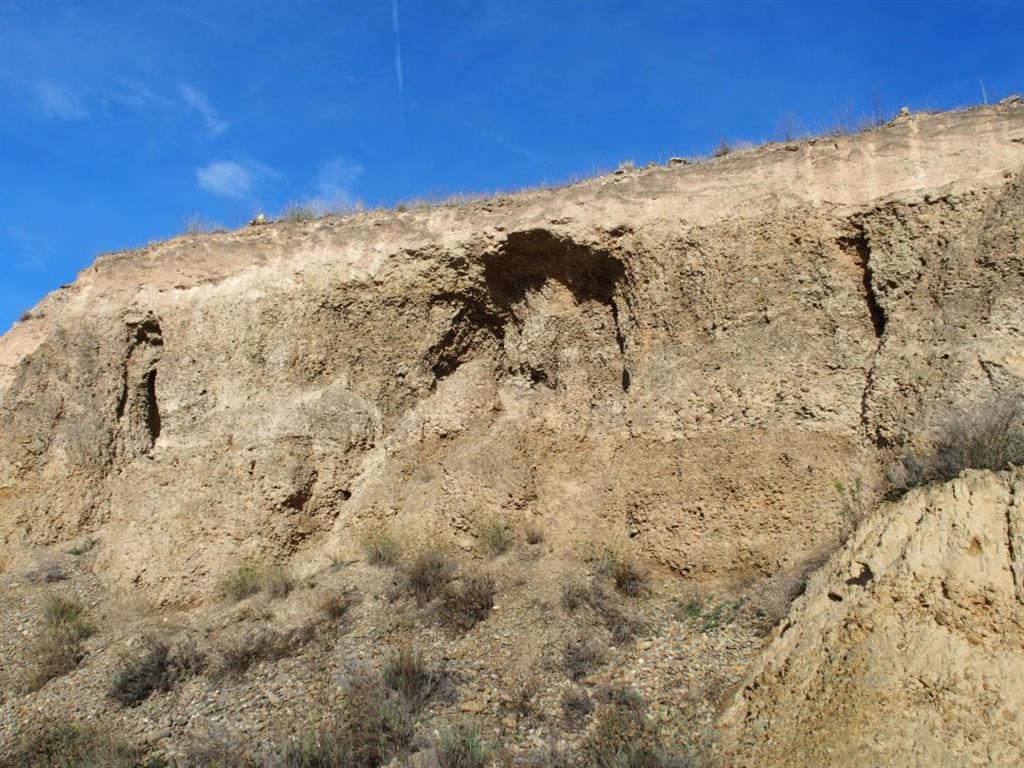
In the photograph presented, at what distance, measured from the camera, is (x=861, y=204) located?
891 cm

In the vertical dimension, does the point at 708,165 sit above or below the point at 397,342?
above

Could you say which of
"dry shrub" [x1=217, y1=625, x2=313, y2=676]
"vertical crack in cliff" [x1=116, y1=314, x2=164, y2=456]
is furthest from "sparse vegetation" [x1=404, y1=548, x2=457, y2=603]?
"vertical crack in cliff" [x1=116, y1=314, x2=164, y2=456]

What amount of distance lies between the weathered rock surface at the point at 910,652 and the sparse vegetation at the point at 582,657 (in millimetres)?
1403

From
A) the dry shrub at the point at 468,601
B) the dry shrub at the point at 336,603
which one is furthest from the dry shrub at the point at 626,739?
the dry shrub at the point at 336,603

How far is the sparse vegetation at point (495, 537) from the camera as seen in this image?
9227 millimetres

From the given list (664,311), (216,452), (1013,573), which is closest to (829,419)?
(664,311)

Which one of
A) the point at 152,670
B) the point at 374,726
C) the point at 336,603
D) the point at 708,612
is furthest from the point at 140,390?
the point at 708,612

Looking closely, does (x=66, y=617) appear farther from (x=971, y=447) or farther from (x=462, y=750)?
(x=971, y=447)

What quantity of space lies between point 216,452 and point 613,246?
5.53 m

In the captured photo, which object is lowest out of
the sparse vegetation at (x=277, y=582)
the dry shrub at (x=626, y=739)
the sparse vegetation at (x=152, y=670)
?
the dry shrub at (x=626, y=739)

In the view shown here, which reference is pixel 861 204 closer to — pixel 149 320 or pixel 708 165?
pixel 708 165

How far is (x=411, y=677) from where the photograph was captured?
23.2 feet

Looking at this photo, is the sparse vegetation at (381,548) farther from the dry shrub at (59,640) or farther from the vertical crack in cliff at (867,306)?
the vertical crack in cliff at (867,306)

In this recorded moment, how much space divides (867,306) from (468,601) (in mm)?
5071
